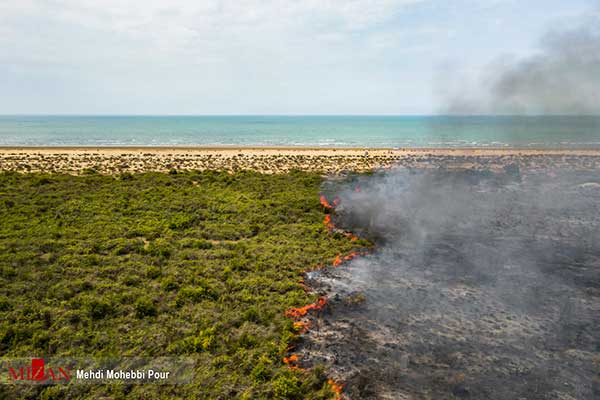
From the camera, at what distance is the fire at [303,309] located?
34.2ft

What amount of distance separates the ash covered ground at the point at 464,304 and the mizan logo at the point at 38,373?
5.41 m

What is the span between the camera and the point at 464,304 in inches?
427

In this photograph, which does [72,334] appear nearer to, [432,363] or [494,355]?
[432,363]

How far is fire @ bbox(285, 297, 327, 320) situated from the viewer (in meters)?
10.4

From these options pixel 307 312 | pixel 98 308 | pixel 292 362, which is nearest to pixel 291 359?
pixel 292 362

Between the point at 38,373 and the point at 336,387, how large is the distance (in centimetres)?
654

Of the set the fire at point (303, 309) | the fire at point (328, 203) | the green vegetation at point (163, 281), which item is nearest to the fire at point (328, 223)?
the green vegetation at point (163, 281)

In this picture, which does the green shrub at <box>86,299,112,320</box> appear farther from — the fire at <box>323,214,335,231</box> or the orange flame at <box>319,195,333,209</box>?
the orange flame at <box>319,195,333,209</box>

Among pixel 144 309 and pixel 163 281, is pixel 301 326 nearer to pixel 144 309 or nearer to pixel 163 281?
pixel 144 309

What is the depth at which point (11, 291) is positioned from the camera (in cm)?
1085

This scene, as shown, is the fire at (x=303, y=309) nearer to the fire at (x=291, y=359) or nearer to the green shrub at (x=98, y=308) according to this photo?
the fire at (x=291, y=359)

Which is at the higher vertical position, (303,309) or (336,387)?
(303,309)

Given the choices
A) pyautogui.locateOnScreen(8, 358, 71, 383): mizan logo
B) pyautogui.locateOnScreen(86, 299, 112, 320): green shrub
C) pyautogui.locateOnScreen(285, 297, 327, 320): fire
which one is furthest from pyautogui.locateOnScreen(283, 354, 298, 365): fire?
pyautogui.locateOnScreen(86, 299, 112, 320): green shrub

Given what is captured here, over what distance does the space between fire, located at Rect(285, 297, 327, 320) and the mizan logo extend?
546 cm
